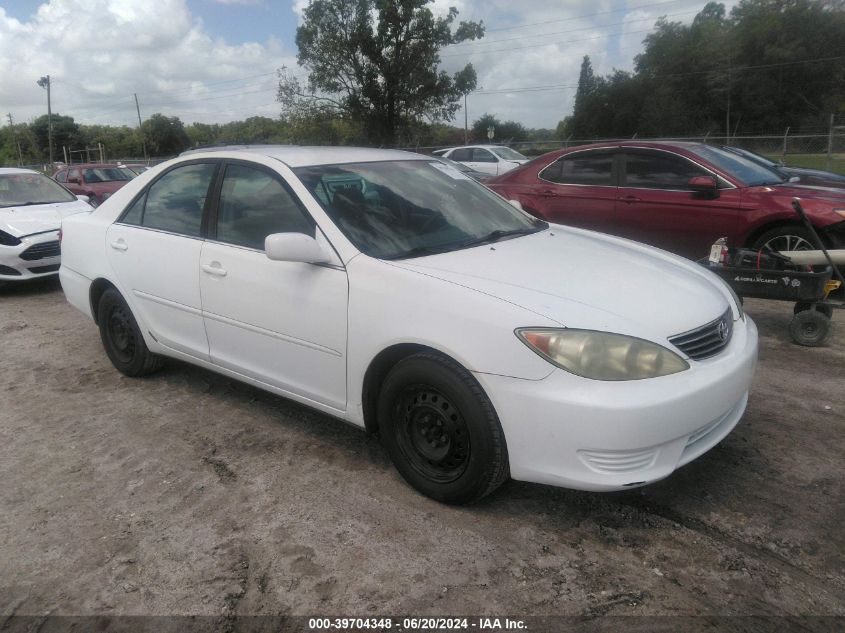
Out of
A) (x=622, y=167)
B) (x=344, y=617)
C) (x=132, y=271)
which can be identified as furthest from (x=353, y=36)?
(x=344, y=617)

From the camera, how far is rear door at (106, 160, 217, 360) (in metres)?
3.87

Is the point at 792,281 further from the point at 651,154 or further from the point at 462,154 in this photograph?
the point at 462,154

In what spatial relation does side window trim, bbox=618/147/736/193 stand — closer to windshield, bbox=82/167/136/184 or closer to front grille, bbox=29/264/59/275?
front grille, bbox=29/264/59/275

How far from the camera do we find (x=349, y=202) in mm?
3363

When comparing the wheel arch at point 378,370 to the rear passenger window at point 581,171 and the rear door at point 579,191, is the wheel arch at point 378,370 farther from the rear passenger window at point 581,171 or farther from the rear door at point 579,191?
the rear passenger window at point 581,171

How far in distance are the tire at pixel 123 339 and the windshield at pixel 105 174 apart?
44.7 feet

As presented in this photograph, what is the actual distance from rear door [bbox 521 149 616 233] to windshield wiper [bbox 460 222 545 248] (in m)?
3.24

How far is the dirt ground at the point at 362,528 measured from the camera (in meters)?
2.37

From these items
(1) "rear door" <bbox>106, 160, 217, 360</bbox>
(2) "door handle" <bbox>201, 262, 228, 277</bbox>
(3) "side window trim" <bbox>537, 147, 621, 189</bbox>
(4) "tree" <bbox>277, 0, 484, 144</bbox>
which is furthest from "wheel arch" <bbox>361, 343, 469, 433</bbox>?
(4) "tree" <bbox>277, 0, 484, 144</bbox>

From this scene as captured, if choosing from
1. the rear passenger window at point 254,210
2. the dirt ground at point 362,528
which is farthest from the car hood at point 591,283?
the dirt ground at point 362,528

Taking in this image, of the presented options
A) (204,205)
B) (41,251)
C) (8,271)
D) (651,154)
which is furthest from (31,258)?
(651,154)

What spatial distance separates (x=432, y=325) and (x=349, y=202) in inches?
39.3

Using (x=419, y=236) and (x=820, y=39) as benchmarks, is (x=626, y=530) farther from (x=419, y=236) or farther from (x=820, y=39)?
(x=820, y=39)

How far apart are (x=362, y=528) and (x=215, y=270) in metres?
1.69
